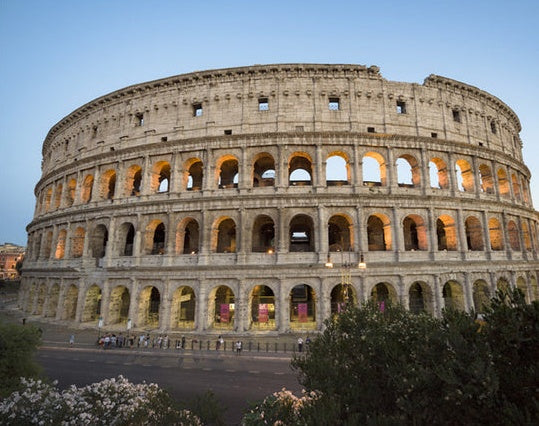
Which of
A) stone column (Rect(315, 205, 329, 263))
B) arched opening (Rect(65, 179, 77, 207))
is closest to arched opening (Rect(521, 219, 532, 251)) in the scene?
stone column (Rect(315, 205, 329, 263))

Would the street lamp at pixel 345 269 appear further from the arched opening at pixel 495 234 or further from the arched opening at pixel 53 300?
the arched opening at pixel 53 300

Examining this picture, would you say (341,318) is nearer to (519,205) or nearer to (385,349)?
(385,349)

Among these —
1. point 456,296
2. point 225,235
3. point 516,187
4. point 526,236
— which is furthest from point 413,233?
point 225,235

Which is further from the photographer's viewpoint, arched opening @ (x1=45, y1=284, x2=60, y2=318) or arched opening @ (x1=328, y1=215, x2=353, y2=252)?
arched opening @ (x1=45, y1=284, x2=60, y2=318)

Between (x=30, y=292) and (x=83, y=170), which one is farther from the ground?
(x=83, y=170)

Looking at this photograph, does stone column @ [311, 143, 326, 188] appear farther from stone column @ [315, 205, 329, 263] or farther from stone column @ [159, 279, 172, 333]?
stone column @ [159, 279, 172, 333]

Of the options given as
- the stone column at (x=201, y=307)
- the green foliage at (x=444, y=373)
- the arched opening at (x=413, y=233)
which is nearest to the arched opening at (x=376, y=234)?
the arched opening at (x=413, y=233)

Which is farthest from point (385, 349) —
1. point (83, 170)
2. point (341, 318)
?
point (83, 170)
